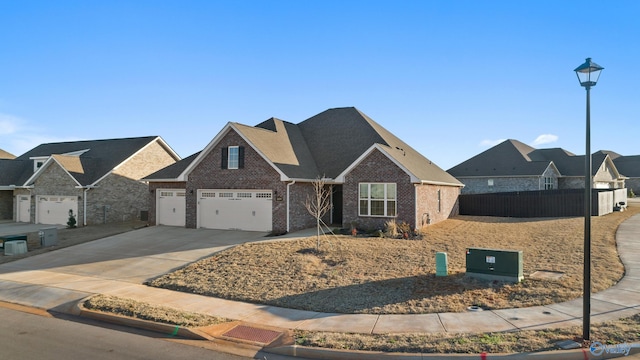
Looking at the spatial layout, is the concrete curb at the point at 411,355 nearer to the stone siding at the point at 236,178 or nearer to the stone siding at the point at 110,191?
the stone siding at the point at 236,178

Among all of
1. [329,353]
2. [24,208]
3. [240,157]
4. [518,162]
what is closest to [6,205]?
[24,208]

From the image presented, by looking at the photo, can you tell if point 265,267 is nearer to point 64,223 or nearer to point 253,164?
point 253,164

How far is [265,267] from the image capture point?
46.9 ft

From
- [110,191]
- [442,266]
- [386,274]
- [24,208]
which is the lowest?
[386,274]

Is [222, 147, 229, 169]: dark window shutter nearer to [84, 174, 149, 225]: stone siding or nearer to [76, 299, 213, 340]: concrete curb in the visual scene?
[84, 174, 149, 225]: stone siding

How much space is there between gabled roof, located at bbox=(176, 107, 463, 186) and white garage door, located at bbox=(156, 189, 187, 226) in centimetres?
180

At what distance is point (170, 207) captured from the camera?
26.0m

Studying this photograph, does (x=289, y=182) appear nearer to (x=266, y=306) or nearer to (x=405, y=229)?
(x=405, y=229)

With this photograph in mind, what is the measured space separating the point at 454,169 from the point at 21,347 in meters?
41.3

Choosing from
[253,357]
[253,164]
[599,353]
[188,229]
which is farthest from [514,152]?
[253,357]

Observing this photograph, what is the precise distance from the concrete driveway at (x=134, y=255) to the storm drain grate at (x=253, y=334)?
246 inches

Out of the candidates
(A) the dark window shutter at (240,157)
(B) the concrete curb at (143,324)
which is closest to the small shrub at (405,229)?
(A) the dark window shutter at (240,157)

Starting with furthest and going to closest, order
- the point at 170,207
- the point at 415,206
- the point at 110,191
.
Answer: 1. the point at 110,191
2. the point at 170,207
3. the point at 415,206

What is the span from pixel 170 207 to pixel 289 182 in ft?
29.5
